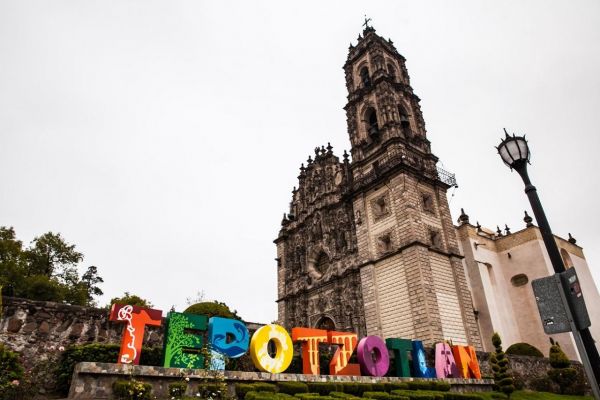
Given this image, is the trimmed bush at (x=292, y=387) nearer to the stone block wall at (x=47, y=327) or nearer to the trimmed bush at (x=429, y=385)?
the stone block wall at (x=47, y=327)

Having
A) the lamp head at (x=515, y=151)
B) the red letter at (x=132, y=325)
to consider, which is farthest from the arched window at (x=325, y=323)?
the lamp head at (x=515, y=151)

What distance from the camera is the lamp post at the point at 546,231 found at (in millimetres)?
4949

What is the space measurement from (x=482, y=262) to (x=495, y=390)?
1267 centimetres

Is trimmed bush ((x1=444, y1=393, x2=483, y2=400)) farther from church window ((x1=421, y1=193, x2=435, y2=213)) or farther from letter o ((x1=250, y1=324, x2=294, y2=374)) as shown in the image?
church window ((x1=421, y1=193, x2=435, y2=213))

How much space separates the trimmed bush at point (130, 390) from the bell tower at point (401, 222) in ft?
56.1

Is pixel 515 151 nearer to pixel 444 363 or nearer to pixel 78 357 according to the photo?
pixel 78 357

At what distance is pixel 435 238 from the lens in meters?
27.1

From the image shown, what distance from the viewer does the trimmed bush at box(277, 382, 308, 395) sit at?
37.3 ft

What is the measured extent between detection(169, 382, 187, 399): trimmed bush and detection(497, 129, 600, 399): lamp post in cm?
840

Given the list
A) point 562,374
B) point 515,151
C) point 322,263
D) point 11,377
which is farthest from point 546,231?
point 322,263

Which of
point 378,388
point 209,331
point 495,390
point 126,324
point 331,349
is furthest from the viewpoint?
point 495,390

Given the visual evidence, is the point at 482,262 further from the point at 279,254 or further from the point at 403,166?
the point at 279,254

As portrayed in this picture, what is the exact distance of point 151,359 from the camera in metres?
11.0

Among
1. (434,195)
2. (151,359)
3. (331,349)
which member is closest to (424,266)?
(434,195)
